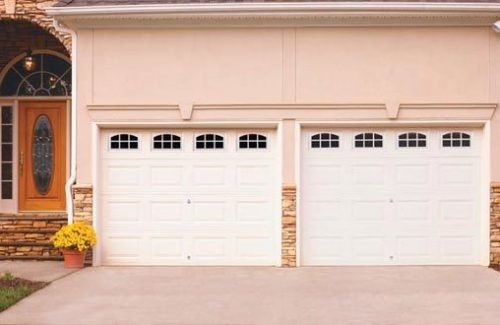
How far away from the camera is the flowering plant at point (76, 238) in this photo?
495 inches

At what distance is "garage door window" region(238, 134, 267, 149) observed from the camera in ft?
43.5

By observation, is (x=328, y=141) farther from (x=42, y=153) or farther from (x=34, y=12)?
(x=42, y=153)

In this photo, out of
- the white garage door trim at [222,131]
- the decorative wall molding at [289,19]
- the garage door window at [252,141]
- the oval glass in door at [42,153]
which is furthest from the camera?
the oval glass in door at [42,153]

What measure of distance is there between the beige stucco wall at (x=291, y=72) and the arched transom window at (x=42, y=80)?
326 cm

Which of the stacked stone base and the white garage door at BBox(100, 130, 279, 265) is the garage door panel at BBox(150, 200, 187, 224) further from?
the stacked stone base

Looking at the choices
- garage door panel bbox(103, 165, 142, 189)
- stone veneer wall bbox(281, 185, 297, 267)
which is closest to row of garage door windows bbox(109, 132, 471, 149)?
garage door panel bbox(103, 165, 142, 189)

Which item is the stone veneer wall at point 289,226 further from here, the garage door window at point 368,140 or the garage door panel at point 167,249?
the garage door panel at point 167,249

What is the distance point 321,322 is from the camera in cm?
891

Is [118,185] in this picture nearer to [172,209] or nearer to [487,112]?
[172,209]

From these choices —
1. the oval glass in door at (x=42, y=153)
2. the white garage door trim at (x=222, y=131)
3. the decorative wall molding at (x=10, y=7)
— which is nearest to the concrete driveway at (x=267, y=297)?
the white garage door trim at (x=222, y=131)

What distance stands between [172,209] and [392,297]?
172 inches

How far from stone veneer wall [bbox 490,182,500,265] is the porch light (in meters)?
9.23

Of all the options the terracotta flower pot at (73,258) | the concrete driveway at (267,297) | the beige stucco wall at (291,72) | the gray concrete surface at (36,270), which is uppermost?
the beige stucco wall at (291,72)

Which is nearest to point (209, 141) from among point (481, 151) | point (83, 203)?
point (83, 203)
